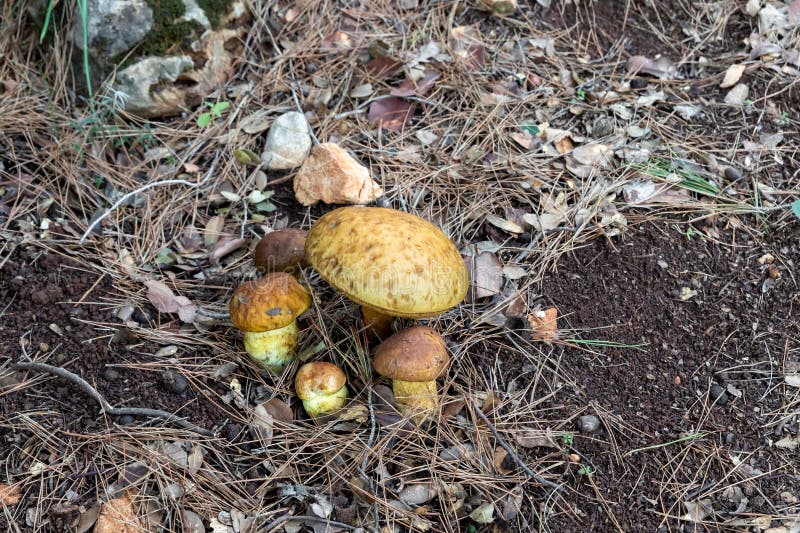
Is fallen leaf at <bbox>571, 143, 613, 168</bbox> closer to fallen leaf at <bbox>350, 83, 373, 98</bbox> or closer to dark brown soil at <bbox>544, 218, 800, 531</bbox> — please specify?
dark brown soil at <bbox>544, 218, 800, 531</bbox>

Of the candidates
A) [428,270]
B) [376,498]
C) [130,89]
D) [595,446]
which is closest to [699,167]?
[595,446]

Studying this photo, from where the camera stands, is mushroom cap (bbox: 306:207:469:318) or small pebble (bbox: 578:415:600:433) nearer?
mushroom cap (bbox: 306:207:469:318)

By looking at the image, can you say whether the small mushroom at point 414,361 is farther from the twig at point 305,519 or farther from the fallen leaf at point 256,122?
the fallen leaf at point 256,122

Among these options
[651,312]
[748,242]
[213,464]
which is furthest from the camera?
[748,242]

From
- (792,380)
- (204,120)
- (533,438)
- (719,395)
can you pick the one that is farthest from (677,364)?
(204,120)

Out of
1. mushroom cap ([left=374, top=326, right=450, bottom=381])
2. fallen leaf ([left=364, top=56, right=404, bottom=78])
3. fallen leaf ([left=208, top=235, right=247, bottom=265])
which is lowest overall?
fallen leaf ([left=208, top=235, right=247, bottom=265])

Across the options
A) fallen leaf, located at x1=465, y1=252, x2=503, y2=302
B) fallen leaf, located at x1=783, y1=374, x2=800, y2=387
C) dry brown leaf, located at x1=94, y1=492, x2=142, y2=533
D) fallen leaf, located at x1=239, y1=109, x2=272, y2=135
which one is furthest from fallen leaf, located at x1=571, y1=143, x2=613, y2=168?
dry brown leaf, located at x1=94, y1=492, x2=142, y2=533

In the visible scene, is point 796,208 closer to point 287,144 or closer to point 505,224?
point 505,224

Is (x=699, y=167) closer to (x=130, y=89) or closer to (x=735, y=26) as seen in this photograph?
(x=735, y=26)
